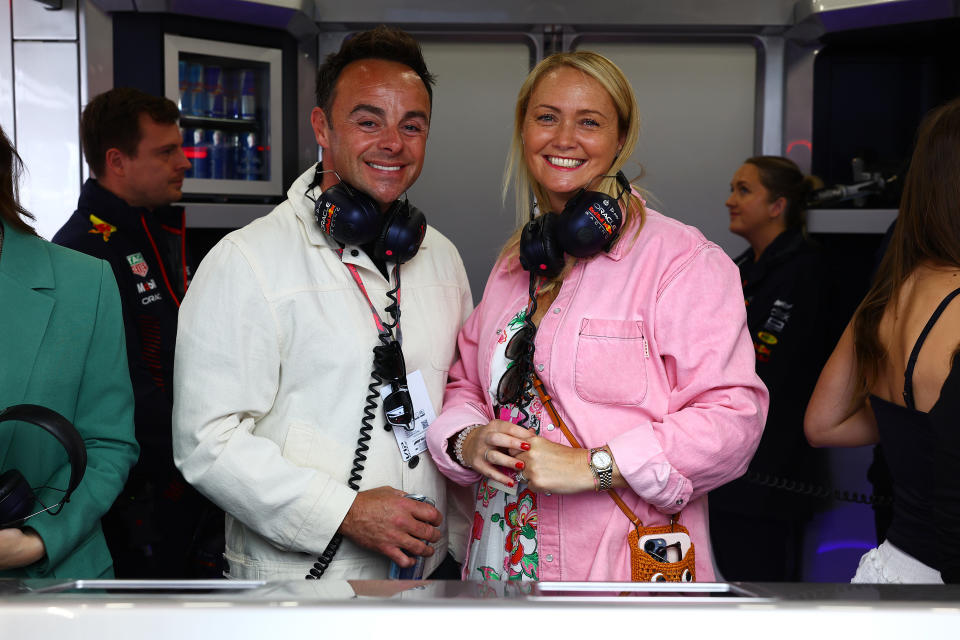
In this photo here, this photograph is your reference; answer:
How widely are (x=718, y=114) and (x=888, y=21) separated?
770mm

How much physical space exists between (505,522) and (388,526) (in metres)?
0.24

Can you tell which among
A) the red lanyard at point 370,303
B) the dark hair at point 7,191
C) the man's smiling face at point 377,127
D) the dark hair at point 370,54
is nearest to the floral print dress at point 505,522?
the red lanyard at point 370,303

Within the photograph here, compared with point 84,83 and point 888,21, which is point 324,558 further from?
point 888,21

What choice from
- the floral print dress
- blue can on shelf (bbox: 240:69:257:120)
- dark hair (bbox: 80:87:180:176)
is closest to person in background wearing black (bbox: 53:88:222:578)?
dark hair (bbox: 80:87:180:176)

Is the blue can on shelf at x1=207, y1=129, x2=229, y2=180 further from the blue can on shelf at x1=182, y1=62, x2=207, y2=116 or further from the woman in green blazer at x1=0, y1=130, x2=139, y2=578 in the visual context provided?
the woman in green blazer at x1=0, y1=130, x2=139, y2=578

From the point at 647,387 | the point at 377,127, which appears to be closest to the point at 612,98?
the point at 377,127

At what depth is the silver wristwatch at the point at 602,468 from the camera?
157 centimetres

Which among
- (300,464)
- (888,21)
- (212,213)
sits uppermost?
(888,21)

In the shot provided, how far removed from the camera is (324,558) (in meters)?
1.76

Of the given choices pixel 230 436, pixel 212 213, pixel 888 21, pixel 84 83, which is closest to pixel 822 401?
pixel 230 436

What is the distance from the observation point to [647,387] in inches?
64.8

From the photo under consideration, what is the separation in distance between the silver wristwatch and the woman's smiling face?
58 cm

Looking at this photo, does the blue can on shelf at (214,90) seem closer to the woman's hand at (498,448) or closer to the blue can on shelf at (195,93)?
the blue can on shelf at (195,93)

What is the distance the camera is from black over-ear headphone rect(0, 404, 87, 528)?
117 cm
